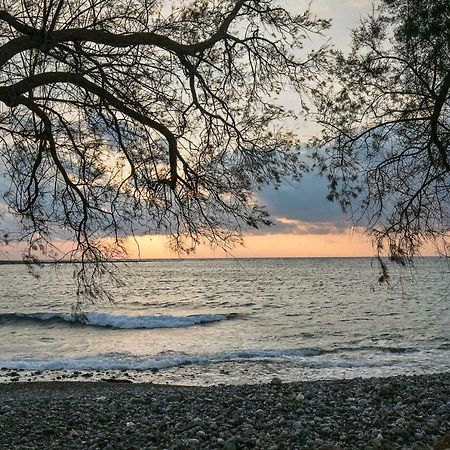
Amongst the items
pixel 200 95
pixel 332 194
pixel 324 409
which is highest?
pixel 200 95

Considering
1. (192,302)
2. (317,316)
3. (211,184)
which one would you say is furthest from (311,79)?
(192,302)

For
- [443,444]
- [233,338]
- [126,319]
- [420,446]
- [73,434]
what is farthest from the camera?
[126,319]

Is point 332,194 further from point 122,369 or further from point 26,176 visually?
point 122,369

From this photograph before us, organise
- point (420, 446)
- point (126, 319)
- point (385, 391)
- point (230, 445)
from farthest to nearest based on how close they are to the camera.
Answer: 1. point (126, 319)
2. point (385, 391)
3. point (230, 445)
4. point (420, 446)

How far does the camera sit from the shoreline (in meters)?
6.25

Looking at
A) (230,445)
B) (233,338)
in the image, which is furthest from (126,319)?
(230,445)

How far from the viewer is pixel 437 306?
39.3 m

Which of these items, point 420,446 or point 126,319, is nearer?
point 420,446

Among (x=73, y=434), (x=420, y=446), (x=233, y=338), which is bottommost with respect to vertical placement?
(x=233, y=338)

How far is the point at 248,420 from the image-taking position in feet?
23.7

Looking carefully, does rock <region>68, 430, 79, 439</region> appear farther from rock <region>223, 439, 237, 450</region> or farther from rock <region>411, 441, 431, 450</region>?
rock <region>411, 441, 431, 450</region>

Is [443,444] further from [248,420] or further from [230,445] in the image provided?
[248,420]

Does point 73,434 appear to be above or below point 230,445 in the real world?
below

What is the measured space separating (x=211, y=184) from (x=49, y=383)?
11624 millimetres
